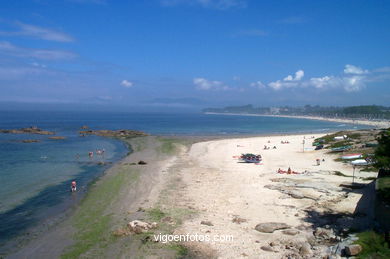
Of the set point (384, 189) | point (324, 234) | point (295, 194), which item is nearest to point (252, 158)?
point (295, 194)

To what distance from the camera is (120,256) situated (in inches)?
520

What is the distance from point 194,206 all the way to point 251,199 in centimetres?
418

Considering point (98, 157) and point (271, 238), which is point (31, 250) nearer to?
point (271, 238)

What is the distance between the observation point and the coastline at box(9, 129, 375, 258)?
45.7ft

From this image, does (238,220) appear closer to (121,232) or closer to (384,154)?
(121,232)

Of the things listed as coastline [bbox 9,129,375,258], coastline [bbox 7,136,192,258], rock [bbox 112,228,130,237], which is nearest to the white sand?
coastline [bbox 9,129,375,258]

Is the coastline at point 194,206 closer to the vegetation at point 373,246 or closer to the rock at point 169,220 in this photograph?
the rock at point 169,220

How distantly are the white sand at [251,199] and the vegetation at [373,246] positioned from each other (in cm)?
188

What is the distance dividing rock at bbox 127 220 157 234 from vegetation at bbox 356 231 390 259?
9.77 meters

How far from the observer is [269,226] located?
15516mm

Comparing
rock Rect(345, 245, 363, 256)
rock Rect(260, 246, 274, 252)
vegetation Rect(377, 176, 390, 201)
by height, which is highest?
vegetation Rect(377, 176, 390, 201)

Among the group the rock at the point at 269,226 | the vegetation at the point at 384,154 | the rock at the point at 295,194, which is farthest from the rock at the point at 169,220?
the vegetation at the point at 384,154

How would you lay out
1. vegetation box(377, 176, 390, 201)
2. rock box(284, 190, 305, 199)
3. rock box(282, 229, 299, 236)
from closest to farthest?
vegetation box(377, 176, 390, 201) → rock box(282, 229, 299, 236) → rock box(284, 190, 305, 199)

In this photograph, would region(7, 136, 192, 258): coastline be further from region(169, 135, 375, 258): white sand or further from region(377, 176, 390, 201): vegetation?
region(377, 176, 390, 201): vegetation
